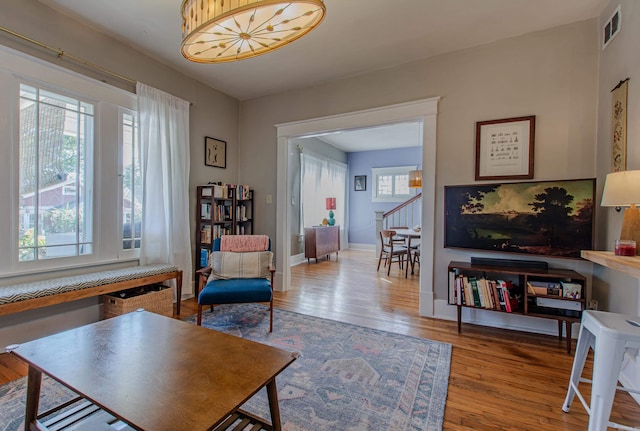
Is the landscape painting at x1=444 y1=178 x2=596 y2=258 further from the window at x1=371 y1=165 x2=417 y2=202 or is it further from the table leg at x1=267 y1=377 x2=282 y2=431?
the window at x1=371 y1=165 x2=417 y2=202

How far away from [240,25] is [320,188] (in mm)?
5437

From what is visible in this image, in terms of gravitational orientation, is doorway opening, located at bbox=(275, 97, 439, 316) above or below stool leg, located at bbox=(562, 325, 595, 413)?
above

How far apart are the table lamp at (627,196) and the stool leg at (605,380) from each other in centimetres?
77

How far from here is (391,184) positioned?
26.0ft

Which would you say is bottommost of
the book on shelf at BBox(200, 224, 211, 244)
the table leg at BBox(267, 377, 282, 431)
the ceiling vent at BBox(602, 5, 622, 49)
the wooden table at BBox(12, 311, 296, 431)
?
the table leg at BBox(267, 377, 282, 431)

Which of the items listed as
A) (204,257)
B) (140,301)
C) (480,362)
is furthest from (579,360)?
(204,257)

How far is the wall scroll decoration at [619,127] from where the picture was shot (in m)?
2.07

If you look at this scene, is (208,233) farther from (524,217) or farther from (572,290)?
(572,290)

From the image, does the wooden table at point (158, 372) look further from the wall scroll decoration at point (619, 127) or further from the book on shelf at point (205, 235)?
the wall scroll decoration at point (619, 127)

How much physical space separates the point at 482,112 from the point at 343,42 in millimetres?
1561

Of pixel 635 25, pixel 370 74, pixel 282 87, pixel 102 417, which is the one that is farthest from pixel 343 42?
pixel 102 417

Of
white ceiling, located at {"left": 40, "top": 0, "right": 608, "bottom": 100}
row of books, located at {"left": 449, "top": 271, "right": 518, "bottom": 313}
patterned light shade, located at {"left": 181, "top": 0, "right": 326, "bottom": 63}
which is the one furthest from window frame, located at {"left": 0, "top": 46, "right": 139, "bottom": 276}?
row of books, located at {"left": 449, "top": 271, "right": 518, "bottom": 313}

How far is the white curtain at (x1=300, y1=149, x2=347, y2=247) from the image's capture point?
645 cm

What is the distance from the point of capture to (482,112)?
115 inches
